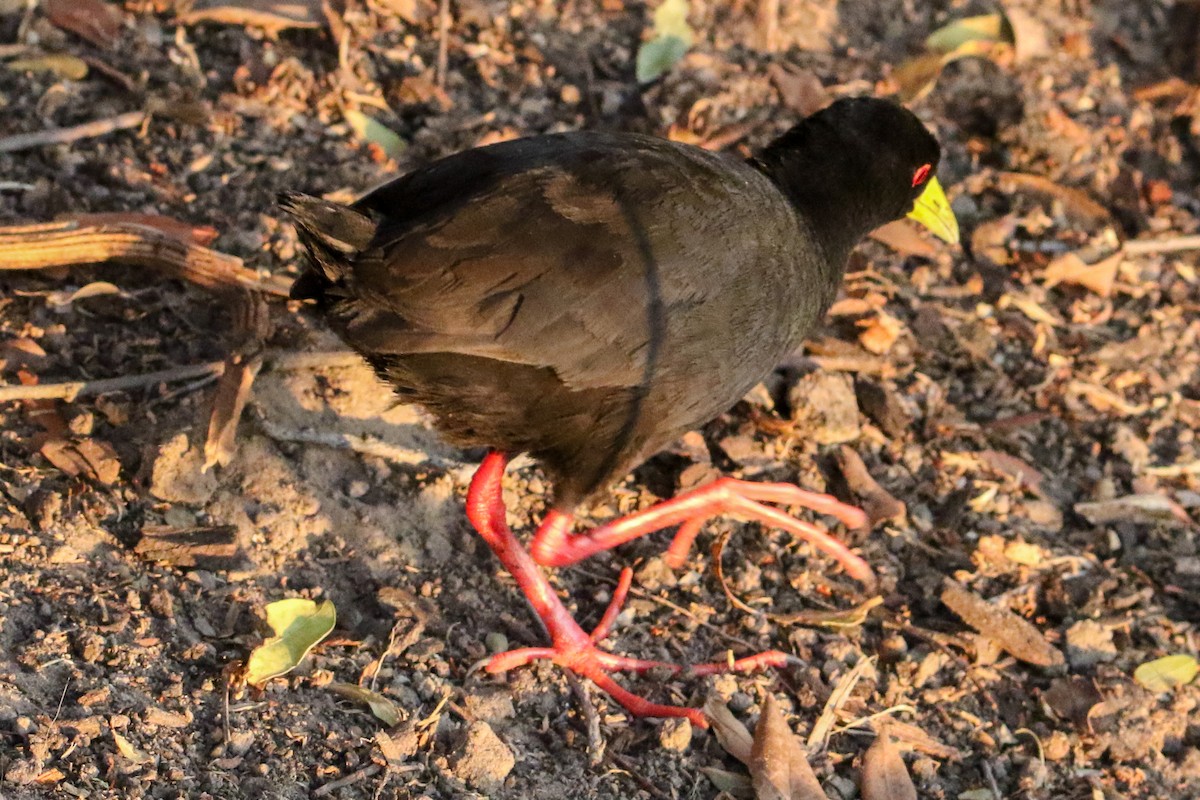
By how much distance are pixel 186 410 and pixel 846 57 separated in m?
4.08

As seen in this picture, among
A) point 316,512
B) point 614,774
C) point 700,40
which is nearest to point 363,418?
point 316,512

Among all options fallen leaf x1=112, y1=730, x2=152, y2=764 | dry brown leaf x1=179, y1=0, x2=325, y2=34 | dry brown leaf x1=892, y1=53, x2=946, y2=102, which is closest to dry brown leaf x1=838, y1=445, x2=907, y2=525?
dry brown leaf x1=892, y1=53, x2=946, y2=102

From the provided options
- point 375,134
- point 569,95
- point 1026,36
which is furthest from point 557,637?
point 1026,36

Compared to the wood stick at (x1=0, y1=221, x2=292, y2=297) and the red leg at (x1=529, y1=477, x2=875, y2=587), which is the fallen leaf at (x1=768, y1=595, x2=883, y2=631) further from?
the wood stick at (x1=0, y1=221, x2=292, y2=297)

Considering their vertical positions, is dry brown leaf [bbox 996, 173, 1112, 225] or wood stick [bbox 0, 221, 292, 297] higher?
wood stick [bbox 0, 221, 292, 297]

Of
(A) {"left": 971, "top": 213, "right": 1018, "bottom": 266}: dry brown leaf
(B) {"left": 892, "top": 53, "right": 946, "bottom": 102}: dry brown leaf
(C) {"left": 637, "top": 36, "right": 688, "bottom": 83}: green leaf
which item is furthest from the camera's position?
(B) {"left": 892, "top": 53, "right": 946, "bottom": 102}: dry brown leaf

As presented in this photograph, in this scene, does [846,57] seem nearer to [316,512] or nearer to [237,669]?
[316,512]

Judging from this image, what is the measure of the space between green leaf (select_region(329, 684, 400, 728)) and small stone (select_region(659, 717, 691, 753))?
0.85 metres

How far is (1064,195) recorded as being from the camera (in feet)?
21.8

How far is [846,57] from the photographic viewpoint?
710 centimetres

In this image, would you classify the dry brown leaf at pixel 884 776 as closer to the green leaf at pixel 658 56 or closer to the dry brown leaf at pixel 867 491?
the dry brown leaf at pixel 867 491

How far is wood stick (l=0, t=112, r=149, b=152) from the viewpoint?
17.7ft

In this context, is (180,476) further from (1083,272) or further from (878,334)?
(1083,272)

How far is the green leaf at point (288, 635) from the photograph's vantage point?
12.8 ft
